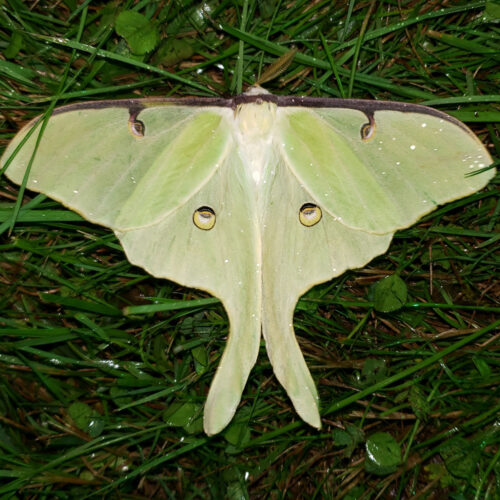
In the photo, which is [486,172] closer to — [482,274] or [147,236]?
[482,274]

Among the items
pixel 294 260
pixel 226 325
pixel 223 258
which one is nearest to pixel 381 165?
pixel 294 260

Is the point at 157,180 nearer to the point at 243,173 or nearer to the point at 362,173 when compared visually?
the point at 243,173

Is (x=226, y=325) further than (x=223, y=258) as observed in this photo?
Yes

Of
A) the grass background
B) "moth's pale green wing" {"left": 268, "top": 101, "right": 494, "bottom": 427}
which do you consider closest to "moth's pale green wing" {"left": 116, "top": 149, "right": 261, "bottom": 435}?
"moth's pale green wing" {"left": 268, "top": 101, "right": 494, "bottom": 427}

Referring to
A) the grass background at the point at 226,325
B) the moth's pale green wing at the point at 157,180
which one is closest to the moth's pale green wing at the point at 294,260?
the moth's pale green wing at the point at 157,180

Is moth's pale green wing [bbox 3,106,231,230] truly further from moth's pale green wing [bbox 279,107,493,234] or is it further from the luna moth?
moth's pale green wing [bbox 279,107,493,234]

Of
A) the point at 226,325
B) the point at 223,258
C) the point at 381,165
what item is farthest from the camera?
the point at 226,325

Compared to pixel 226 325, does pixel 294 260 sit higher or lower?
higher

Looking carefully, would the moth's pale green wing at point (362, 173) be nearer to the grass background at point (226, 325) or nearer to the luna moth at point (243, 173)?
the luna moth at point (243, 173)
